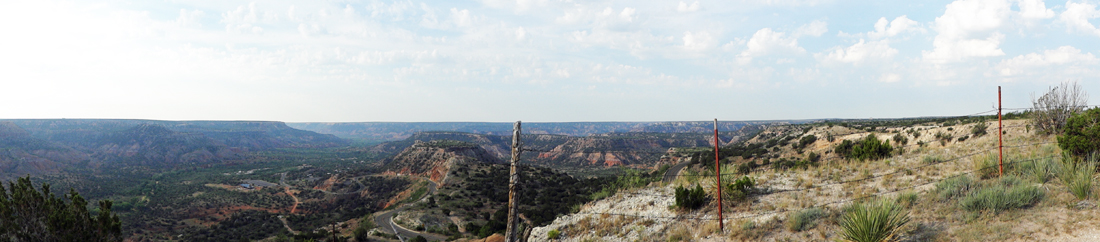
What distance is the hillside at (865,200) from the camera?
7.61 m

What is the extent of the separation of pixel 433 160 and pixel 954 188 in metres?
71.4

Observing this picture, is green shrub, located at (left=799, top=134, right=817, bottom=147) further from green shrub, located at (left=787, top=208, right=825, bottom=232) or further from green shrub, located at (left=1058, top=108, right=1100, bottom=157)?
green shrub, located at (left=787, top=208, right=825, bottom=232)

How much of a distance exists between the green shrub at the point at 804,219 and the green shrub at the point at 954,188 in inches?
96.3

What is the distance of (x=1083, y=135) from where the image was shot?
34.9 feet

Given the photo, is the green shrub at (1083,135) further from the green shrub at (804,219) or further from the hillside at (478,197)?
the hillside at (478,197)

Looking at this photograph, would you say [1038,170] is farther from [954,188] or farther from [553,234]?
[553,234]

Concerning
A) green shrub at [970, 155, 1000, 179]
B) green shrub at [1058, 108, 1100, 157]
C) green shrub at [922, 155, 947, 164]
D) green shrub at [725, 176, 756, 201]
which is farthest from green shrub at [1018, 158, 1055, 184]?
green shrub at [725, 176, 756, 201]

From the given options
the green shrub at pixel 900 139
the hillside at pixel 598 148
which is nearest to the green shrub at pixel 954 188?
the green shrub at pixel 900 139

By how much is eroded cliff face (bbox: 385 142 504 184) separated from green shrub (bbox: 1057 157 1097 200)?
57990 mm

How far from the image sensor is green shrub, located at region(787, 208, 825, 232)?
8961mm

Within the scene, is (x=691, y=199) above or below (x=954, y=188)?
below

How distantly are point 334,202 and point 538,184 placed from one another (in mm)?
33898

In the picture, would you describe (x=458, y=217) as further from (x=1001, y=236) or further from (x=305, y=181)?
(x=305, y=181)

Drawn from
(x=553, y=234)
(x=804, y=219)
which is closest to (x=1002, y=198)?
(x=804, y=219)
